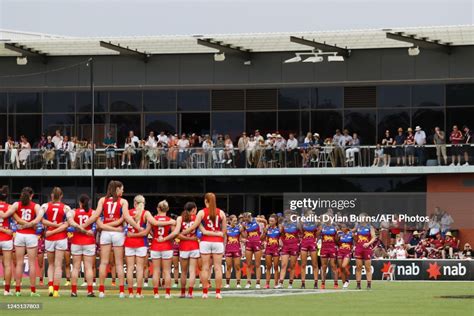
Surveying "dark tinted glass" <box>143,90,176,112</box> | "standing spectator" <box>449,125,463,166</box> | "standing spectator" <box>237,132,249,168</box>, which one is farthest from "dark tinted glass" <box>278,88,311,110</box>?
"standing spectator" <box>449,125,463,166</box>

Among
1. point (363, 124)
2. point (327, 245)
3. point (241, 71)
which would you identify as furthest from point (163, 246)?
point (241, 71)

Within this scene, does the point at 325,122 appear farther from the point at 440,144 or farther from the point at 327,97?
the point at 440,144

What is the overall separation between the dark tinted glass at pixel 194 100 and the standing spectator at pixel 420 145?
9880 mm

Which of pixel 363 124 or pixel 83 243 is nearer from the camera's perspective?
pixel 83 243

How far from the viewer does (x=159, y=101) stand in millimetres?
55375

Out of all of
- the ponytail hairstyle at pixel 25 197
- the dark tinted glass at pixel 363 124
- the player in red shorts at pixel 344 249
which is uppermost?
the dark tinted glass at pixel 363 124

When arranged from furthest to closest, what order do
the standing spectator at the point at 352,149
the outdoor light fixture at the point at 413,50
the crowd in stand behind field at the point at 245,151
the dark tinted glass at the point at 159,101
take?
1. the dark tinted glass at the point at 159,101
2. the standing spectator at the point at 352,149
3. the outdoor light fixture at the point at 413,50
4. the crowd in stand behind field at the point at 245,151

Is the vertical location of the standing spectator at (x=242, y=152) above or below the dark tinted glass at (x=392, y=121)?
below

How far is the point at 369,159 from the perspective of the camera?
4953 cm

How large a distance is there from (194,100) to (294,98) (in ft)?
14.3

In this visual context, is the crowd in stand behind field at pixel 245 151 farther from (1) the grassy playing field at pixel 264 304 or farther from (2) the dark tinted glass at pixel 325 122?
(1) the grassy playing field at pixel 264 304

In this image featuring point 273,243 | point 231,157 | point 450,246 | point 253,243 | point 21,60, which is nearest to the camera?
point 273,243

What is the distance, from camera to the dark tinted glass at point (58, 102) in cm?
5625

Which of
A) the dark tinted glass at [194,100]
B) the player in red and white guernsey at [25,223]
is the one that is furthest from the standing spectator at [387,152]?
the player in red and white guernsey at [25,223]
